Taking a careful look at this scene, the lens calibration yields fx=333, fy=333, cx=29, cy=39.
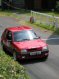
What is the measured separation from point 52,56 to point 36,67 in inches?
99.0

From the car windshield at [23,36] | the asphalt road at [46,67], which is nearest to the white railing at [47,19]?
the asphalt road at [46,67]

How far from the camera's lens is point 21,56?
1565 cm

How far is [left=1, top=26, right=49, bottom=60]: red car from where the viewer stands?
614 inches

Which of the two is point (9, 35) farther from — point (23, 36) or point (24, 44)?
point (24, 44)

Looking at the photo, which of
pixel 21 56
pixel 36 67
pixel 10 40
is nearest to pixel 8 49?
pixel 10 40

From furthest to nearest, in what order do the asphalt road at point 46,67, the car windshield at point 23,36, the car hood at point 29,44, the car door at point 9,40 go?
the car door at point 9,40 < the car windshield at point 23,36 < the car hood at point 29,44 < the asphalt road at point 46,67

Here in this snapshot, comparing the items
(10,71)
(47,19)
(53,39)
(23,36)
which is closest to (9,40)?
(23,36)

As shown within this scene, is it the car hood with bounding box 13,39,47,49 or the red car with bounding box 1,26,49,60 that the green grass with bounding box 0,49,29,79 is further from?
the car hood with bounding box 13,39,47,49

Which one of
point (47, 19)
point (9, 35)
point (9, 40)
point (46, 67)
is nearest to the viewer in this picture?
point (46, 67)

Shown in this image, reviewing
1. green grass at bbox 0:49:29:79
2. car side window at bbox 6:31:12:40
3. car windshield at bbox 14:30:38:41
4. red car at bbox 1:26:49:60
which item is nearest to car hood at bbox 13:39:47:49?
red car at bbox 1:26:49:60

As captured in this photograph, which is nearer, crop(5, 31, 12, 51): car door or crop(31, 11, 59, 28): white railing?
crop(5, 31, 12, 51): car door

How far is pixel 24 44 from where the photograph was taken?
631 inches

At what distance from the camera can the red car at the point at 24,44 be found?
51.2 feet

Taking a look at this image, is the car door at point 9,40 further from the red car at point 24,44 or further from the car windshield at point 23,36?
the car windshield at point 23,36
